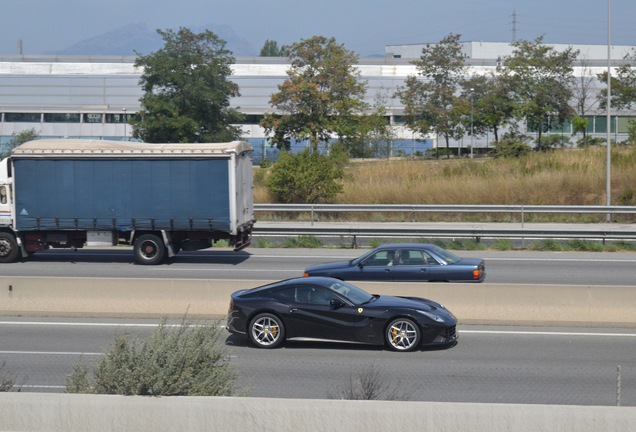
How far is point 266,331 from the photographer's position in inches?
529

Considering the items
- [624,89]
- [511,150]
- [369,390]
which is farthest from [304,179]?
[369,390]

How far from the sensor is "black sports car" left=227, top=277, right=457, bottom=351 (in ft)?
42.6

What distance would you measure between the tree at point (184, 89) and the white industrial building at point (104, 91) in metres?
16.2

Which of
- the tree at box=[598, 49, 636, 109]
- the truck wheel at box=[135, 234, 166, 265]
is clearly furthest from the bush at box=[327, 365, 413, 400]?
the tree at box=[598, 49, 636, 109]

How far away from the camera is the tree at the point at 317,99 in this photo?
174 ft

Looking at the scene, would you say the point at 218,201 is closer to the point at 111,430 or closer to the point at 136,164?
the point at 136,164

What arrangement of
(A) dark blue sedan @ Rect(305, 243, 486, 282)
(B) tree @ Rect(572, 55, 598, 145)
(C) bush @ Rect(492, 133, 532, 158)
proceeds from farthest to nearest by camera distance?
1. (B) tree @ Rect(572, 55, 598, 145)
2. (C) bush @ Rect(492, 133, 532, 158)
3. (A) dark blue sedan @ Rect(305, 243, 486, 282)

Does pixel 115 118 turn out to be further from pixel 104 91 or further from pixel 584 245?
pixel 584 245

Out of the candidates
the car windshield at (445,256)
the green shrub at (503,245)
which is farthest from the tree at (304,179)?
the car windshield at (445,256)

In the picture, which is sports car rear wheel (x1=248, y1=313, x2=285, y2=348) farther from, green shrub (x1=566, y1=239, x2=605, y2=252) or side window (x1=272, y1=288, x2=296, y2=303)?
green shrub (x1=566, y1=239, x2=605, y2=252)

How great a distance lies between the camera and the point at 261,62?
2894 inches

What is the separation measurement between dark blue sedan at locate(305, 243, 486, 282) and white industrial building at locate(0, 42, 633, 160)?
44.8m

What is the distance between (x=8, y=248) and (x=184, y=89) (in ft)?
75.8

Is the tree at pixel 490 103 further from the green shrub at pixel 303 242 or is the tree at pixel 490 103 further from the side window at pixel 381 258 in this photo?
the side window at pixel 381 258
